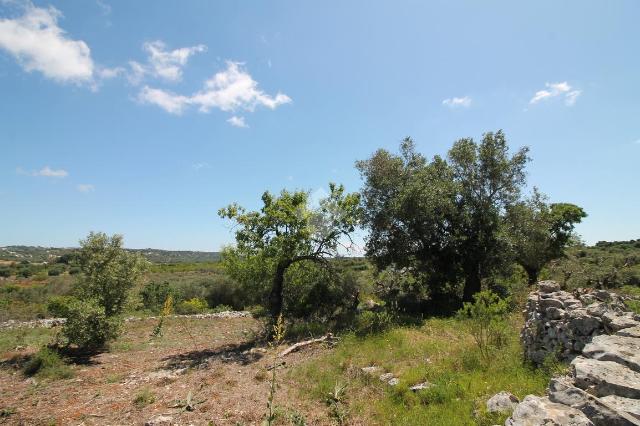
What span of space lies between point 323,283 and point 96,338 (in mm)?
10299

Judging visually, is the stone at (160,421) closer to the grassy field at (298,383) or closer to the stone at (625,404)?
the grassy field at (298,383)

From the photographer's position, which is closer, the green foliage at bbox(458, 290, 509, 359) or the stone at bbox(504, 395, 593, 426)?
the stone at bbox(504, 395, 593, 426)

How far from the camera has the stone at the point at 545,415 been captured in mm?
4098

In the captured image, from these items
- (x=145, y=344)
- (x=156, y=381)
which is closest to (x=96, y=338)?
(x=145, y=344)

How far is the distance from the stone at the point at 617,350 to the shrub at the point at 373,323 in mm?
8325

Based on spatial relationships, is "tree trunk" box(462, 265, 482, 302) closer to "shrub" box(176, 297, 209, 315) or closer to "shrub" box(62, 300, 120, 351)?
"shrub" box(62, 300, 120, 351)

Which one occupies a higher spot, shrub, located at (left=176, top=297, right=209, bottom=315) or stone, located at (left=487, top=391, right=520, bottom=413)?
stone, located at (left=487, top=391, right=520, bottom=413)

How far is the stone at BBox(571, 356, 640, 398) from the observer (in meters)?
4.43

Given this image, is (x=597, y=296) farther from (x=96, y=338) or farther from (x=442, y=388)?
(x=96, y=338)

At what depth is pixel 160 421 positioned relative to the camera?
745 cm

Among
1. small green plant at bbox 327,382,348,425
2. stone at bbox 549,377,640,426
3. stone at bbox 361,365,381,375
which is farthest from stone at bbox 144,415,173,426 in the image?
stone at bbox 549,377,640,426

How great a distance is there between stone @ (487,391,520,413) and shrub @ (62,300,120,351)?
14.2m

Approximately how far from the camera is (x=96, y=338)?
14.7 meters

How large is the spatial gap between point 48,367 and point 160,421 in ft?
24.4
